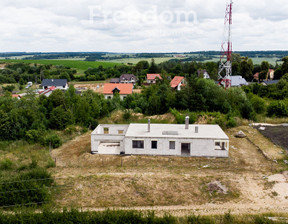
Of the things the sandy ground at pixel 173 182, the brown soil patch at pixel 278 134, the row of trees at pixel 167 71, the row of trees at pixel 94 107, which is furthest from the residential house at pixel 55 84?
the brown soil patch at pixel 278 134

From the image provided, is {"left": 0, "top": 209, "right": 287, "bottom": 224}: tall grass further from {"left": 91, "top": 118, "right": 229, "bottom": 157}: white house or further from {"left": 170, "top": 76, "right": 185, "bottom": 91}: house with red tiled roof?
{"left": 170, "top": 76, "right": 185, "bottom": 91}: house with red tiled roof

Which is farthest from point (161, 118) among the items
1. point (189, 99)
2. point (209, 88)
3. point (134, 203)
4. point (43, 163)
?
point (134, 203)

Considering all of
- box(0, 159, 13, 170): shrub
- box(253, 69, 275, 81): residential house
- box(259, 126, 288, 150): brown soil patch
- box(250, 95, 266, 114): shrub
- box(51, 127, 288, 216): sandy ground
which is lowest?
box(51, 127, 288, 216): sandy ground

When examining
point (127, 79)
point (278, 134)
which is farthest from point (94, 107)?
point (127, 79)

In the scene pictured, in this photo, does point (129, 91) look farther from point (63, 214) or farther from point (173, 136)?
point (63, 214)

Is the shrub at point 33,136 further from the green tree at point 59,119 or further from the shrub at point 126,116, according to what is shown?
the shrub at point 126,116

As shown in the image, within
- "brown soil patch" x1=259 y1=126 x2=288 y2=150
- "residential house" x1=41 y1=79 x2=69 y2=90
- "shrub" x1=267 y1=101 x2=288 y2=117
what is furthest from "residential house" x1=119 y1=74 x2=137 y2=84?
"brown soil patch" x1=259 y1=126 x2=288 y2=150

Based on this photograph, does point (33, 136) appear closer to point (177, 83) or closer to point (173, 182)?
point (173, 182)

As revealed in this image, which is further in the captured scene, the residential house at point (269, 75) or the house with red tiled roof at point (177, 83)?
the residential house at point (269, 75)

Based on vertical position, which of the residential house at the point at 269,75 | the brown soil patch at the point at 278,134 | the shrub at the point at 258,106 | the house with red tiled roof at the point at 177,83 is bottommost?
the brown soil patch at the point at 278,134
